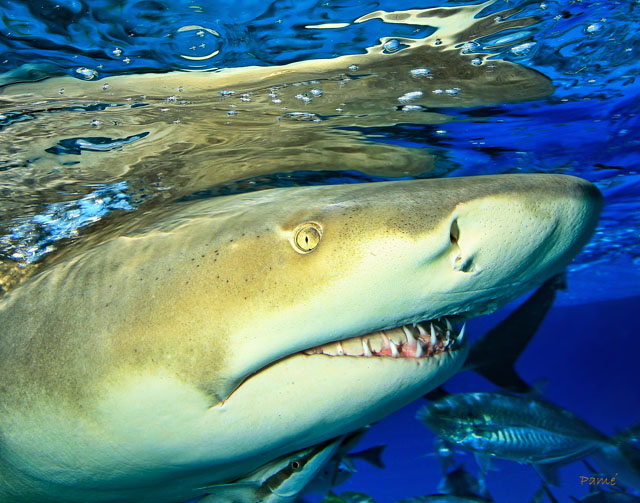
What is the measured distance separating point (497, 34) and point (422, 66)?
2.52 feet

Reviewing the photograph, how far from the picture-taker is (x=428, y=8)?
3834 millimetres

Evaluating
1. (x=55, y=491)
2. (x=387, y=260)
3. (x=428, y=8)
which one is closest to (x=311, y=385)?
(x=387, y=260)

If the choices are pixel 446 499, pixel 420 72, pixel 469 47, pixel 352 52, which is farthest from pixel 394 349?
pixel 446 499

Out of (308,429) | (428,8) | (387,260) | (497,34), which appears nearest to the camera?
(387,260)

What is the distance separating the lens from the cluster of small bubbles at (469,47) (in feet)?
14.5

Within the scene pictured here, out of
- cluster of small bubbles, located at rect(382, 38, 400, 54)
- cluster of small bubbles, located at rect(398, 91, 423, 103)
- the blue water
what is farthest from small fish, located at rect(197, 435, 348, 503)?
cluster of small bubbles, located at rect(398, 91, 423, 103)

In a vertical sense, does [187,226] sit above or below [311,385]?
above

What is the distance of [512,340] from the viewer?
7.12m

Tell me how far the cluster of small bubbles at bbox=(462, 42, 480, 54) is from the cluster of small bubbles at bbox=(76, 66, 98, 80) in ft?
11.5

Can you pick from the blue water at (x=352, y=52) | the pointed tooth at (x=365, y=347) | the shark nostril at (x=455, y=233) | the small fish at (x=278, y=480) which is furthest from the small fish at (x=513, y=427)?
the shark nostril at (x=455, y=233)

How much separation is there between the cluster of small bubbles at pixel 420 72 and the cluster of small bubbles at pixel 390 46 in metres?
0.49

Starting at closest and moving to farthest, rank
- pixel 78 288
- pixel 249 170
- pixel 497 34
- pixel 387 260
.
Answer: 1. pixel 387 260
2. pixel 78 288
3. pixel 497 34
4. pixel 249 170

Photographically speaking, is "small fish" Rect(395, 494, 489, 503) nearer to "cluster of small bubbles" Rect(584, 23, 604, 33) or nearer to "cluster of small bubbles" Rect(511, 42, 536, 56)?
"cluster of small bubbles" Rect(511, 42, 536, 56)

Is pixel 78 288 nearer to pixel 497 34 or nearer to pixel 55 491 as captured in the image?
pixel 55 491
